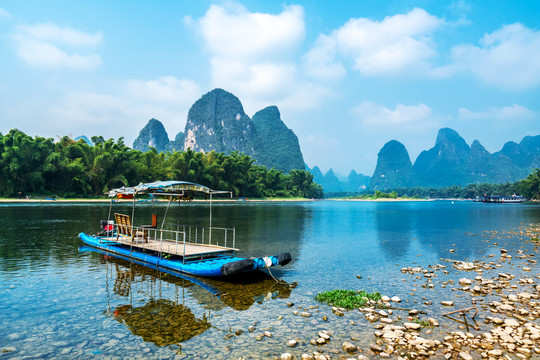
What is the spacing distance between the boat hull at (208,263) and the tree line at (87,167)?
6458cm

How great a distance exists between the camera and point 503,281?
1392 cm

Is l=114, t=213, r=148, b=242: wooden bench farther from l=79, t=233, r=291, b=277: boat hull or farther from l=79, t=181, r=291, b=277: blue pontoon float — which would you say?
l=79, t=233, r=291, b=277: boat hull

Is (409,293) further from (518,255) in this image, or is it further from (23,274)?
(23,274)

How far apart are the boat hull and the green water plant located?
10.2ft

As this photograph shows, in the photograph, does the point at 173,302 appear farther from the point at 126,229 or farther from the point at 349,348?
the point at 126,229

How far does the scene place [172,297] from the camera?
12.0 m

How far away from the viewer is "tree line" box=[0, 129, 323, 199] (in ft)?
229

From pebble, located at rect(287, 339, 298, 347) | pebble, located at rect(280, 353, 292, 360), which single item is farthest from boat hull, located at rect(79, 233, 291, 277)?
pebble, located at rect(280, 353, 292, 360)

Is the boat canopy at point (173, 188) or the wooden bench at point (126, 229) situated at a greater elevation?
the boat canopy at point (173, 188)

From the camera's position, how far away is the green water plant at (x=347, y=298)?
11.3 meters

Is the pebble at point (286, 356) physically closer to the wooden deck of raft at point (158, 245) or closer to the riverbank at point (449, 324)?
the riverbank at point (449, 324)

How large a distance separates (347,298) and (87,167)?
85765 mm

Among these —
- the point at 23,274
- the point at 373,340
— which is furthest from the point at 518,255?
the point at 23,274

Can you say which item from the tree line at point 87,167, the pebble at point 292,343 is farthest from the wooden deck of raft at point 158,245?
the tree line at point 87,167
